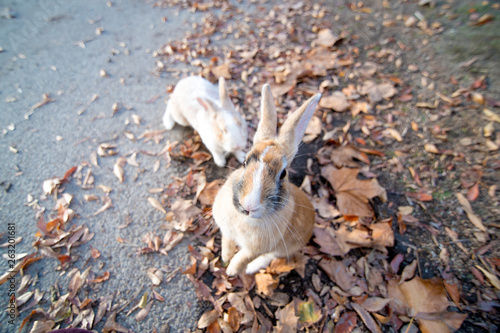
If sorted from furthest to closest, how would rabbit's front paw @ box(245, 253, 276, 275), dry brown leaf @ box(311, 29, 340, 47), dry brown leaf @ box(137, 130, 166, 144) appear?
dry brown leaf @ box(311, 29, 340, 47), dry brown leaf @ box(137, 130, 166, 144), rabbit's front paw @ box(245, 253, 276, 275)

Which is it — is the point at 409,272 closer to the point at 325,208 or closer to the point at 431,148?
the point at 325,208

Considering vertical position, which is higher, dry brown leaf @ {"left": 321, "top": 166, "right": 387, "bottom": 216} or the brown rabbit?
the brown rabbit

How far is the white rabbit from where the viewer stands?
10.0ft

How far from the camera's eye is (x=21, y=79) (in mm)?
4230

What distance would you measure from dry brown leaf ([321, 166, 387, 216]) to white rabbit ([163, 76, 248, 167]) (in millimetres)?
1263

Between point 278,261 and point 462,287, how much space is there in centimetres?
176

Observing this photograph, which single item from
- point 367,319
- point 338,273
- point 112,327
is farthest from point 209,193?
point 367,319

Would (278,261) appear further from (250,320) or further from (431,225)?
(431,225)

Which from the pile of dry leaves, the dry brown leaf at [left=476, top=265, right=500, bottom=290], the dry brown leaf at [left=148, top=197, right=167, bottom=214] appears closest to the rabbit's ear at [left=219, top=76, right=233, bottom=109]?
the pile of dry leaves

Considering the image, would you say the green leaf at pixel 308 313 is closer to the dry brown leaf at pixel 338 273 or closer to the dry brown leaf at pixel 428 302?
the dry brown leaf at pixel 338 273

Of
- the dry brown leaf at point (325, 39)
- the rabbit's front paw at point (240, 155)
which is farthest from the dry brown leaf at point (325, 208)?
the dry brown leaf at point (325, 39)

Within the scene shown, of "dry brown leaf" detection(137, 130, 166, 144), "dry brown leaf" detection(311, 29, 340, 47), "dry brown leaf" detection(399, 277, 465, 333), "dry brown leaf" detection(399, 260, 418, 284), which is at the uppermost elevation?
"dry brown leaf" detection(311, 29, 340, 47)

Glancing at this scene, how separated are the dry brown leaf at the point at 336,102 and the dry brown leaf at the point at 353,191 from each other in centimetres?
123

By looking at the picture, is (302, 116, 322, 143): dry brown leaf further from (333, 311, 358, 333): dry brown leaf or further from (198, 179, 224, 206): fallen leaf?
(333, 311, 358, 333): dry brown leaf
